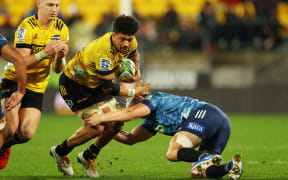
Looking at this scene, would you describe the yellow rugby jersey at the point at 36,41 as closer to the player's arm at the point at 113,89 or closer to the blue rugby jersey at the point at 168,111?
the player's arm at the point at 113,89

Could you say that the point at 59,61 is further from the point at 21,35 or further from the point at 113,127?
the point at 113,127

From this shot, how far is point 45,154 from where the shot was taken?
9.28 m

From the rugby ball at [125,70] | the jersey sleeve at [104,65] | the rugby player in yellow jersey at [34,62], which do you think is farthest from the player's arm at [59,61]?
the rugby ball at [125,70]

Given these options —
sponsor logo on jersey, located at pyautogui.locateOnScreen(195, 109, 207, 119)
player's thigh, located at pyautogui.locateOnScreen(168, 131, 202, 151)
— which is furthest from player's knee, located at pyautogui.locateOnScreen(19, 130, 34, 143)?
sponsor logo on jersey, located at pyautogui.locateOnScreen(195, 109, 207, 119)

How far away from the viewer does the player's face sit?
6.58 meters

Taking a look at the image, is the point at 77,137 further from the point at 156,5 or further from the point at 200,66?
the point at 156,5

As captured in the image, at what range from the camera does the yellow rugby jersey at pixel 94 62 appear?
21.7ft

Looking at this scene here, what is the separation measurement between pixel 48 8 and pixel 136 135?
2127mm

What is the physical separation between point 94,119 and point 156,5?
15990mm

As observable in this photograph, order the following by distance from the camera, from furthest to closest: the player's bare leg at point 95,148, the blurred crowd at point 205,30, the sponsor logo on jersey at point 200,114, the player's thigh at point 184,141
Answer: the blurred crowd at point 205,30, the player's bare leg at point 95,148, the sponsor logo on jersey at point 200,114, the player's thigh at point 184,141

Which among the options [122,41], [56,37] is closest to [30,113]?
[56,37]

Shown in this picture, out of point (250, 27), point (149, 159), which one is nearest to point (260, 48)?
point (250, 27)

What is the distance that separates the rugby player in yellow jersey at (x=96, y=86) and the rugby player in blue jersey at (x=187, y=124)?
0.33 metres

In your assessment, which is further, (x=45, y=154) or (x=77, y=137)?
(x=45, y=154)
